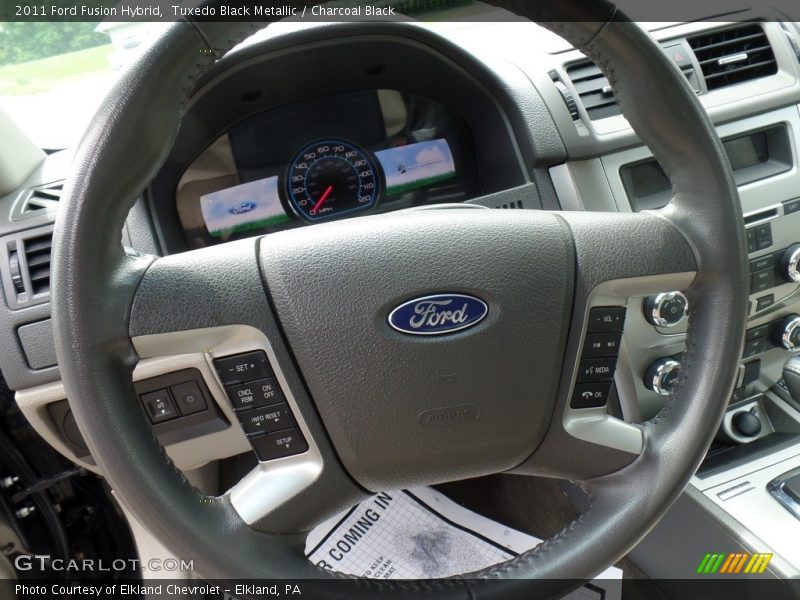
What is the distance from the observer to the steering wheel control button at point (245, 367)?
69cm

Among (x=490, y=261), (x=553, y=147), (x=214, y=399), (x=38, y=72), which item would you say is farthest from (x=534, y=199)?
(x=38, y=72)

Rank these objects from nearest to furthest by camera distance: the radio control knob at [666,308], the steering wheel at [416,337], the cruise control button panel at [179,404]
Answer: the steering wheel at [416,337] < the cruise control button panel at [179,404] < the radio control knob at [666,308]

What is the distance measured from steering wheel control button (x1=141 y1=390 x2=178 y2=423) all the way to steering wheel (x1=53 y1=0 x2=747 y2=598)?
280 mm

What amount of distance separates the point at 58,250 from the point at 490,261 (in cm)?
40

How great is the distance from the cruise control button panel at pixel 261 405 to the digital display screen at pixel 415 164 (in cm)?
65

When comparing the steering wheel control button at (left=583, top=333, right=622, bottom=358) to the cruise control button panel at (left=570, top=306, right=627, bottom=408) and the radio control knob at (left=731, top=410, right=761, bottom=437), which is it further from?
the radio control knob at (left=731, top=410, right=761, bottom=437)

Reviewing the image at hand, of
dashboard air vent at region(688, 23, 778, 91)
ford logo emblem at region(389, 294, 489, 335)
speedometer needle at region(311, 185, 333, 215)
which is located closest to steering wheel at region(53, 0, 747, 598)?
ford logo emblem at region(389, 294, 489, 335)

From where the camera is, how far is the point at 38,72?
3.76ft

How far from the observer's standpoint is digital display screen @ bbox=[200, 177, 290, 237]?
1195 mm

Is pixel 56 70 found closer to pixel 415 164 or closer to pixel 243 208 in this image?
pixel 243 208

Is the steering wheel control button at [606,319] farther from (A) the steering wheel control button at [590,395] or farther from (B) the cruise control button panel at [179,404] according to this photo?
(B) the cruise control button panel at [179,404]

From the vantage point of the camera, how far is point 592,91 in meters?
1.16

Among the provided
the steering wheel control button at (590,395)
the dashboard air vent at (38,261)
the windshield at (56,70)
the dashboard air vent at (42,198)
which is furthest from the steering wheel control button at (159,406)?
the steering wheel control button at (590,395)

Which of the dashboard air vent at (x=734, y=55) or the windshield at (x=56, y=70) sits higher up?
the windshield at (x=56, y=70)
